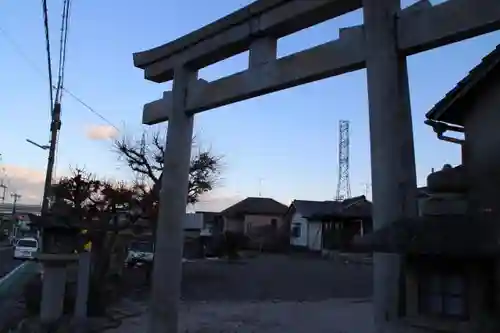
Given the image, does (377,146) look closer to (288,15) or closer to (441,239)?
(441,239)

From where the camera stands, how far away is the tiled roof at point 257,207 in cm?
4922

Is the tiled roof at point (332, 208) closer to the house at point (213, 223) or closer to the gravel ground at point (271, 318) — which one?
the house at point (213, 223)

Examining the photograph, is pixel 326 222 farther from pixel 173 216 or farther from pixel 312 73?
pixel 312 73

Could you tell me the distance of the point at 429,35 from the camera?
375 centimetres

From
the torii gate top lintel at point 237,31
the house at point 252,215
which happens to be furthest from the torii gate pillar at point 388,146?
the house at point 252,215

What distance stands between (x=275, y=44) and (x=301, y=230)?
1498 inches

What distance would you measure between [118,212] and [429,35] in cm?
1078

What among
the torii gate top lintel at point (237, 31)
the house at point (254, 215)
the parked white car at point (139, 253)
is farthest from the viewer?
the house at point (254, 215)

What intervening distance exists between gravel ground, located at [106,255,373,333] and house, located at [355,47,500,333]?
7175 mm

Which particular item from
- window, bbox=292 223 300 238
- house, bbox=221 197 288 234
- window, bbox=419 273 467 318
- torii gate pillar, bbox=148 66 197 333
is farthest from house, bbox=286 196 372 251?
window, bbox=419 273 467 318

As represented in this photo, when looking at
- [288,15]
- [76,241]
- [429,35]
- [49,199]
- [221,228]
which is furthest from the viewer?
[221,228]

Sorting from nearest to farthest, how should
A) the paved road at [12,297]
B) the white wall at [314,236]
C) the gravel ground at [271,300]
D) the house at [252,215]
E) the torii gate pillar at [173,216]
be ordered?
the torii gate pillar at [173,216] < the gravel ground at [271,300] < the paved road at [12,297] < the white wall at [314,236] < the house at [252,215]

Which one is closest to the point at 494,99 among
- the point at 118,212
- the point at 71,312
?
the point at 71,312

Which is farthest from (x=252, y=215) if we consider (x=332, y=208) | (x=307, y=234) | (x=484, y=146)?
(x=484, y=146)
